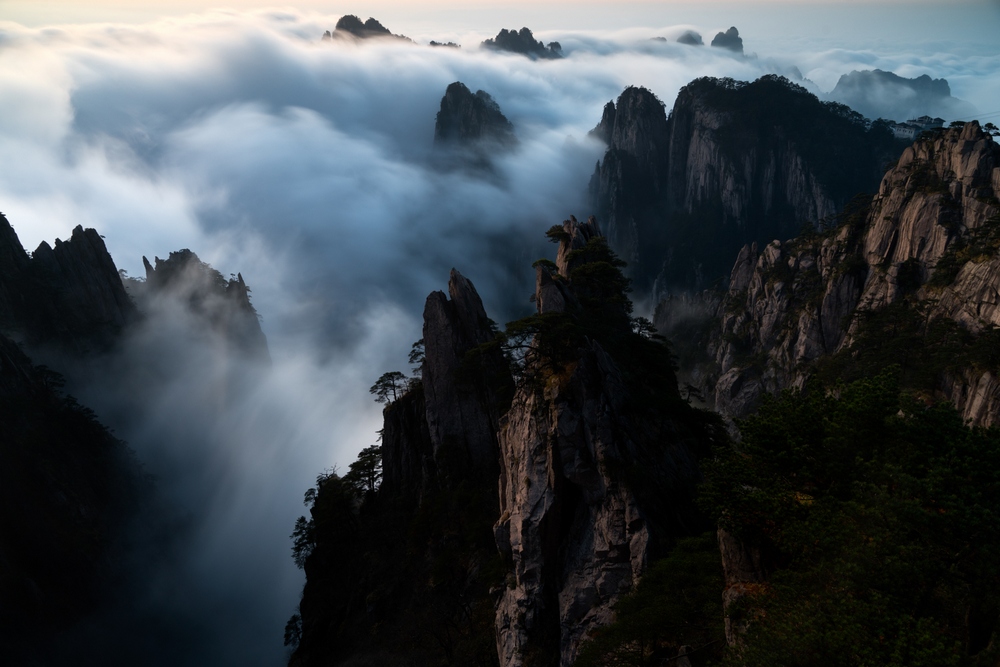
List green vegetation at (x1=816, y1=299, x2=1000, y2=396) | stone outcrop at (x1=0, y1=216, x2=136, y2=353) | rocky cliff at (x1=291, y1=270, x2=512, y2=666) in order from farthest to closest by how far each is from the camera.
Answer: stone outcrop at (x1=0, y1=216, x2=136, y2=353)
green vegetation at (x1=816, y1=299, x2=1000, y2=396)
rocky cliff at (x1=291, y1=270, x2=512, y2=666)

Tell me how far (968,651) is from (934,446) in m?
5.44

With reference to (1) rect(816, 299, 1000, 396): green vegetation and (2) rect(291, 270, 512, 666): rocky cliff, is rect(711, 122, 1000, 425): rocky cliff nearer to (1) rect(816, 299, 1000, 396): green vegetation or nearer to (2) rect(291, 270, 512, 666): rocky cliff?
(1) rect(816, 299, 1000, 396): green vegetation

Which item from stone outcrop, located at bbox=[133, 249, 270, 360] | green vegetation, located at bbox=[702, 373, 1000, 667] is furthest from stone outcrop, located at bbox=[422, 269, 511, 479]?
stone outcrop, located at bbox=[133, 249, 270, 360]

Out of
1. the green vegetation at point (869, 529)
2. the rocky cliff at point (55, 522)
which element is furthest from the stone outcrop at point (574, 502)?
the rocky cliff at point (55, 522)

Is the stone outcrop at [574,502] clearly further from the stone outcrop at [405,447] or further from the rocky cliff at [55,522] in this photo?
the rocky cliff at [55,522]

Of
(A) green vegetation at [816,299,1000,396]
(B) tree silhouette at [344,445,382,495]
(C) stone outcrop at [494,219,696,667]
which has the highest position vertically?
(A) green vegetation at [816,299,1000,396]

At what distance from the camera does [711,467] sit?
23.0 m

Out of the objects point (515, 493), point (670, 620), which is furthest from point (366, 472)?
point (670, 620)

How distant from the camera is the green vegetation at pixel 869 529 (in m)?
14.3

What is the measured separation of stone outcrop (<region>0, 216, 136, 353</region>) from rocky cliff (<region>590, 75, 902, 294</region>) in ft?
403

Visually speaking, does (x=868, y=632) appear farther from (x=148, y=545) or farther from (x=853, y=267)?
(x=148, y=545)

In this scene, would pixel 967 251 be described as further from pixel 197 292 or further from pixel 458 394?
pixel 197 292

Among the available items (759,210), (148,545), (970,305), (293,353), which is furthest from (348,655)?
(759,210)

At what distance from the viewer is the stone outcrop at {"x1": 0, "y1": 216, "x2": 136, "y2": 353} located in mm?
82000
